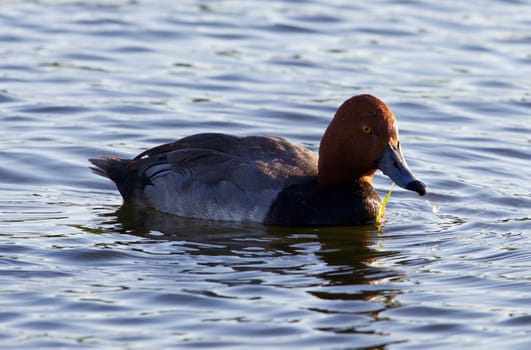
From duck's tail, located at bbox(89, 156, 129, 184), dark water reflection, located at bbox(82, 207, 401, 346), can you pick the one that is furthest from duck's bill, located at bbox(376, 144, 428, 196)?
duck's tail, located at bbox(89, 156, 129, 184)

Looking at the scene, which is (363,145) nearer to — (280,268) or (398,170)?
(398,170)

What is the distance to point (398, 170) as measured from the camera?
9797 millimetres

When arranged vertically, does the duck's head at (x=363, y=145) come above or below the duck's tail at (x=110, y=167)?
above

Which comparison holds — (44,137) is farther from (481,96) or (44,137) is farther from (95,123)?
(481,96)

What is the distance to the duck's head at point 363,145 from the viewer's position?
32.2ft

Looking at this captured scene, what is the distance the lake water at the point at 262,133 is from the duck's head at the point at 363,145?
520 mm

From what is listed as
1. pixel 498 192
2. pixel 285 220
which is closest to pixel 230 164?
pixel 285 220

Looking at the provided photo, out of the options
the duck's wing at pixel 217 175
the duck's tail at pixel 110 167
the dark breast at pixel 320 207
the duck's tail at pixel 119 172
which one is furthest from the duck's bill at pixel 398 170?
the duck's tail at pixel 110 167

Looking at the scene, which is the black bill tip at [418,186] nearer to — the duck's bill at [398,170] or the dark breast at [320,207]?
the duck's bill at [398,170]

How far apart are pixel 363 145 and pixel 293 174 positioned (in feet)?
2.19

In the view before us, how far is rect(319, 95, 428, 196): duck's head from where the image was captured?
387 inches

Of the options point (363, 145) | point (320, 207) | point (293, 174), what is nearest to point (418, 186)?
point (363, 145)

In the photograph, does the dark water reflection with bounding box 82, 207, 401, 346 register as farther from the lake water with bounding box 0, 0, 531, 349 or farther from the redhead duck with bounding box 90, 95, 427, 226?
the redhead duck with bounding box 90, 95, 427, 226

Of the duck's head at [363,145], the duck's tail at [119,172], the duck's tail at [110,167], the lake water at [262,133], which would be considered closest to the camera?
the lake water at [262,133]
